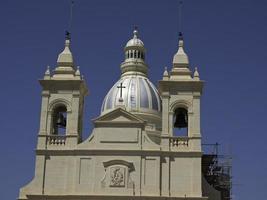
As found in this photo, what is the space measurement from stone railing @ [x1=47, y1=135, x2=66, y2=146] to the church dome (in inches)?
243

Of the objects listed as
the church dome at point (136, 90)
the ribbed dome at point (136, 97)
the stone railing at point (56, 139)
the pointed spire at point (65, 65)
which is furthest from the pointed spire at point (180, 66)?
the stone railing at point (56, 139)

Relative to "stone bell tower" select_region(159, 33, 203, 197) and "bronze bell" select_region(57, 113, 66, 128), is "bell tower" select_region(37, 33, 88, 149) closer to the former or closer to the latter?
"bronze bell" select_region(57, 113, 66, 128)

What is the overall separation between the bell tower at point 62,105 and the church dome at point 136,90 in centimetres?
459

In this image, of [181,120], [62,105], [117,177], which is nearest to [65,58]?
A: [62,105]

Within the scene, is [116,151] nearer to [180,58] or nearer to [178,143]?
[178,143]

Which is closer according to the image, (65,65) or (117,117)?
(117,117)

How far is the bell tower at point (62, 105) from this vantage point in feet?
125

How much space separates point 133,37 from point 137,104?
7364 millimetres

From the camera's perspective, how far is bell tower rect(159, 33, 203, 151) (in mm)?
37844

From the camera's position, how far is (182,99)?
38.6 meters

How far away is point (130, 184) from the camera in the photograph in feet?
121

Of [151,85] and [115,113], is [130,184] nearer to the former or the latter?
[115,113]

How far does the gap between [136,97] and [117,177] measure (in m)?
10.1

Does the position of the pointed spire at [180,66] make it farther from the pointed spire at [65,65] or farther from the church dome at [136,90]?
the pointed spire at [65,65]
